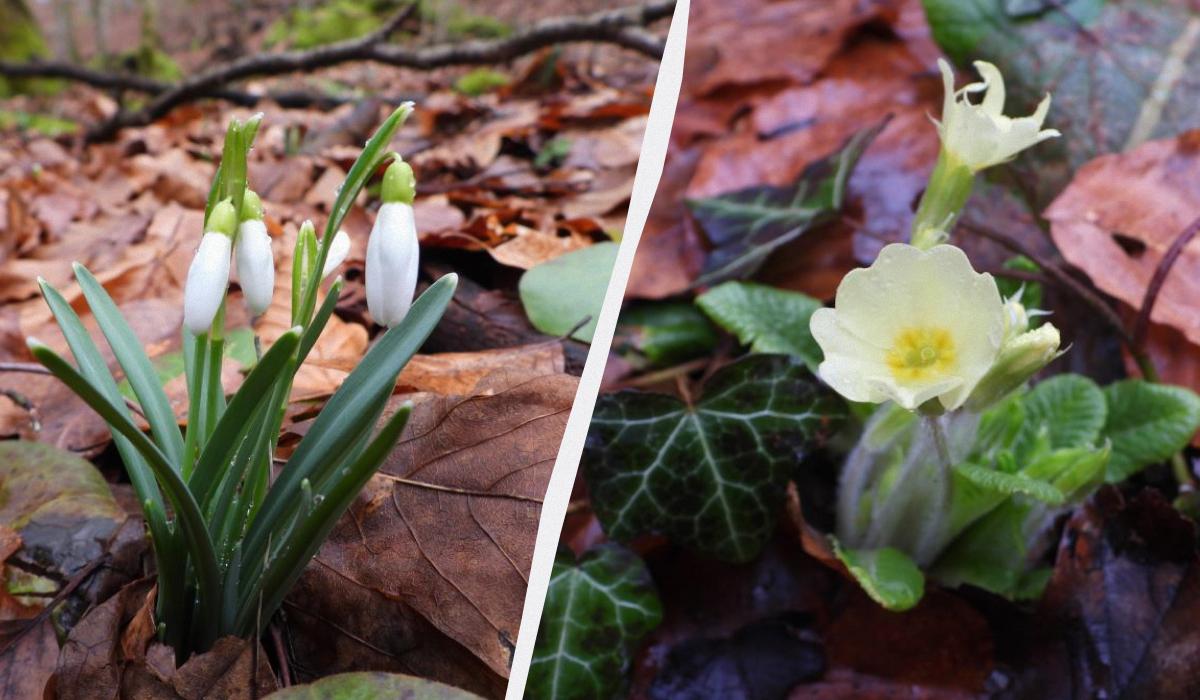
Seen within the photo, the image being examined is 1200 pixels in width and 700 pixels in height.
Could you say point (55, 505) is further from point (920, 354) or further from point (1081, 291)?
point (1081, 291)

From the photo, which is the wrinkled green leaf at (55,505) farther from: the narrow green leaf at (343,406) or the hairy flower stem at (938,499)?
the hairy flower stem at (938,499)

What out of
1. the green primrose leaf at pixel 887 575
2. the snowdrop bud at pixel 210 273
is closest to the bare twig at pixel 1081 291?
the green primrose leaf at pixel 887 575

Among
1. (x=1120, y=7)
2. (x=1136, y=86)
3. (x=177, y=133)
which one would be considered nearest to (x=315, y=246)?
(x=1136, y=86)

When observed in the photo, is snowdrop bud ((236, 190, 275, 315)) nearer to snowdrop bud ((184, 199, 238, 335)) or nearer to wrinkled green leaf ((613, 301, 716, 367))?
snowdrop bud ((184, 199, 238, 335))

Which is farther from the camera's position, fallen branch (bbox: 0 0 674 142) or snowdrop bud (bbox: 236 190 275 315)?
fallen branch (bbox: 0 0 674 142)

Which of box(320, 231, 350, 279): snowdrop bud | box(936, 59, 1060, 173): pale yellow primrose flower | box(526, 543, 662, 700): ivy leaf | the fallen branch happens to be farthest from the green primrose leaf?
the fallen branch
